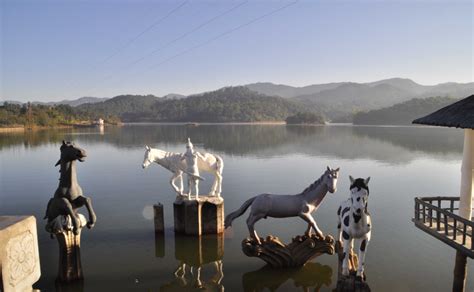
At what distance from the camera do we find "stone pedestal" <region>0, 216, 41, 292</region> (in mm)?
3670

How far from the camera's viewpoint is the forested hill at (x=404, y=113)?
104 m

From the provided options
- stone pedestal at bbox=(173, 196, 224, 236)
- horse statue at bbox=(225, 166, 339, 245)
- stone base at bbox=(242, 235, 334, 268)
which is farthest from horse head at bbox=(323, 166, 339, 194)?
stone pedestal at bbox=(173, 196, 224, 236)

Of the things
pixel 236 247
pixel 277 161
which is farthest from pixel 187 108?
pixel 236 247

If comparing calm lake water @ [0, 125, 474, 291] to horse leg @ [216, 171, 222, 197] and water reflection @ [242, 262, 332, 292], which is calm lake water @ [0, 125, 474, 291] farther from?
horse leg @ [216, 171, 222, 197]

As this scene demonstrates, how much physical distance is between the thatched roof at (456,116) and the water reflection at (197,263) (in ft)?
22.0

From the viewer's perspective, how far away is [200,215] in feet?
41.4

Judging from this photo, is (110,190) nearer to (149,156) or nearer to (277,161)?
(149,156)

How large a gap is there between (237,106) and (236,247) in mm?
139085

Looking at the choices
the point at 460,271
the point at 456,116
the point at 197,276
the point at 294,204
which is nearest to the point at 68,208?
the point at 197,276

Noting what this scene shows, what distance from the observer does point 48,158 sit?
34.4 metres

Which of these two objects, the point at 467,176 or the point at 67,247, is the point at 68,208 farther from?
the point at 467,176

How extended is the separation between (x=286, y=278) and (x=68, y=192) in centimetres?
599

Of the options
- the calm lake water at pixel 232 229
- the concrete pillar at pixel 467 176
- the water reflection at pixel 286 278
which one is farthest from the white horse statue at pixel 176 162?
the concrete pillar at pixel 467 176

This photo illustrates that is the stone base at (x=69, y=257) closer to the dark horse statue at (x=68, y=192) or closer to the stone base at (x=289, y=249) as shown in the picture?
the dark horse statue at (x=68, y=192)
